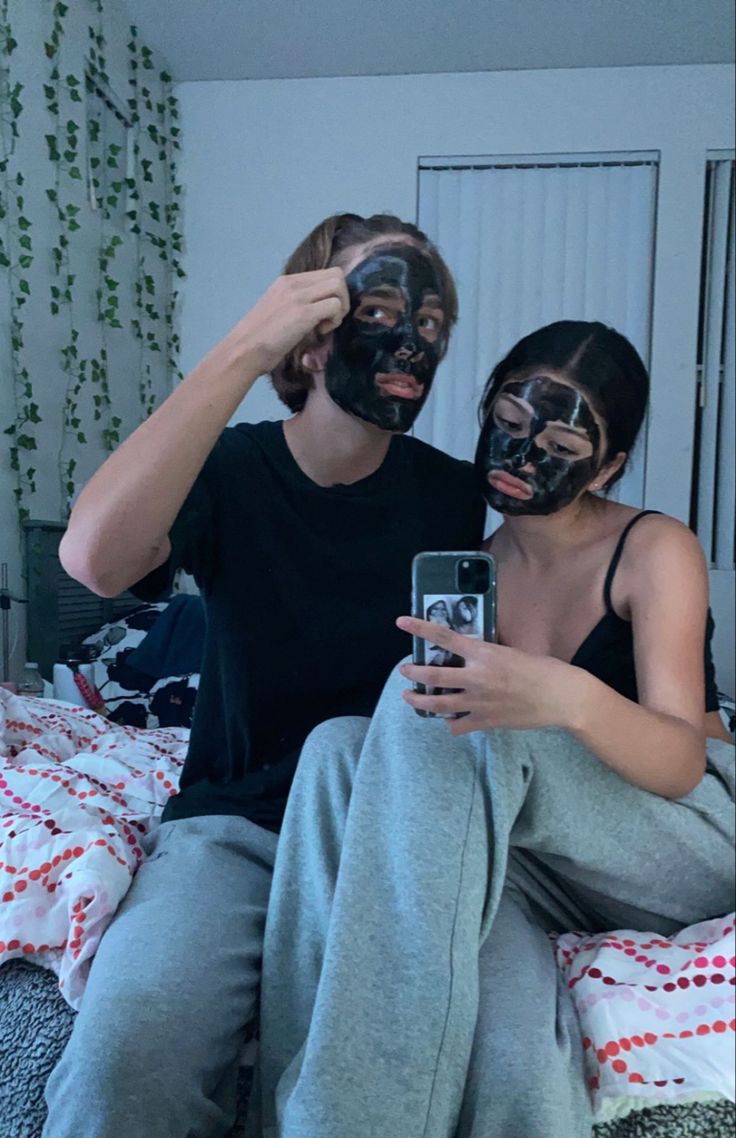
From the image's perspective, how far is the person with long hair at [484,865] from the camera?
0.42 meters

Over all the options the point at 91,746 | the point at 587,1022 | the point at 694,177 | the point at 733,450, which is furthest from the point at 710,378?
the point at 587,1022

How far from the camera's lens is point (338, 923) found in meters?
0.44

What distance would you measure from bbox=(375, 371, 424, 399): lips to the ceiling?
57cm

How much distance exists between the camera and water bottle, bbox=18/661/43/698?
4.13ft

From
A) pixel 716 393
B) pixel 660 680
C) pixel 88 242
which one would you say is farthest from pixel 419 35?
pixel 716 393

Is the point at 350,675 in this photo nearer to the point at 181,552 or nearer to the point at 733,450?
the point at 181,552

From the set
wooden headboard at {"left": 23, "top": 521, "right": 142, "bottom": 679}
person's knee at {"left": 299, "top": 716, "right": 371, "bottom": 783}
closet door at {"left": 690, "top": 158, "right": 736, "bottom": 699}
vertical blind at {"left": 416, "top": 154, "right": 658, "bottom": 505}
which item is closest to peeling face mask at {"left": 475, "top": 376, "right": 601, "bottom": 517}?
person's knee at {"left": 299, "top": 716, "right": 371, "bottom": 783}

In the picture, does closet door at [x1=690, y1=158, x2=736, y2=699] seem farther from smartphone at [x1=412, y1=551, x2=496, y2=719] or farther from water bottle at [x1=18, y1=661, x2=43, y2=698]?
smartphone at [x1=412, y1=551, x2=496, y2=719]

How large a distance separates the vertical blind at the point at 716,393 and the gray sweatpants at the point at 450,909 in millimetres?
1582

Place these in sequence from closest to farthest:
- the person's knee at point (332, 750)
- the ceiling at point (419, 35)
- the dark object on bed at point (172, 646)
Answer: the person's knee at point (332, 750), the ceiling at point (419, 35), the dark object on bed at point (172, 646)

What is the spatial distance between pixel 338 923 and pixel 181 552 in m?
0.30

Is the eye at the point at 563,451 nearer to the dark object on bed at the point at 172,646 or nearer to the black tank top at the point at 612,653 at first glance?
the black tank top at the point at 612,653

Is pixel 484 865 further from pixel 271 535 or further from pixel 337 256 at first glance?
pixel 337 256

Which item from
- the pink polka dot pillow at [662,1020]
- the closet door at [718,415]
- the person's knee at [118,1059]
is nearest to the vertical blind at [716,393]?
the closet door at [718,415]
